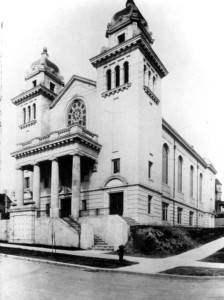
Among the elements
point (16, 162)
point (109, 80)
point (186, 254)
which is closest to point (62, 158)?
point (16, 162)

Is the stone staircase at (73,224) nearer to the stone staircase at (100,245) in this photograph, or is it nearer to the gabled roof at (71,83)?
the stone staircase at (100,245)

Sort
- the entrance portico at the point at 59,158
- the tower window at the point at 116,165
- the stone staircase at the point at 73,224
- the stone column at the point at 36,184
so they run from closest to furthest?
the stone staircase at the point at 73,224, the entrance portico at the point at 59,158, the tower window at the point at 116,165, the stone column at the point at 36,184

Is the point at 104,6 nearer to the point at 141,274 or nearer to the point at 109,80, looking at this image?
the point at 141,274

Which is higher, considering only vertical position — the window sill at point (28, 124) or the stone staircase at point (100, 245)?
the window sill at point (28, 124)

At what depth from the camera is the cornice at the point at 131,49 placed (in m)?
28.5

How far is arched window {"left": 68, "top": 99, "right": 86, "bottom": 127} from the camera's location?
33.1 meters

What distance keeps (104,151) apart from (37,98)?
11.1 m

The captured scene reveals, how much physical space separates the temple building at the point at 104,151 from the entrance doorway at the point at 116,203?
0.08 meters

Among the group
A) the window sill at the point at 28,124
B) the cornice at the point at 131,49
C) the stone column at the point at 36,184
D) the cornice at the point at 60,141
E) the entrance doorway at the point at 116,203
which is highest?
the cornice at the point at 131,49

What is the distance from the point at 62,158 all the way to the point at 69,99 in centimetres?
737

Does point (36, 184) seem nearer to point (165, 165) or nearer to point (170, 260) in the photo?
point (165, 165)

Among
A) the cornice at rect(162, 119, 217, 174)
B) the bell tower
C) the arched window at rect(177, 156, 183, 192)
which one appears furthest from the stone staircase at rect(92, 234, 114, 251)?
the arched window at rect(177, 156, 183, 192)

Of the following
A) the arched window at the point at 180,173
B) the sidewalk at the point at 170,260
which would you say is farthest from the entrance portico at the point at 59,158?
the arched window at the point at 180,173

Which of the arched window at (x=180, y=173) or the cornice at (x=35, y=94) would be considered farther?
the arched window at (x=180, y=173)
